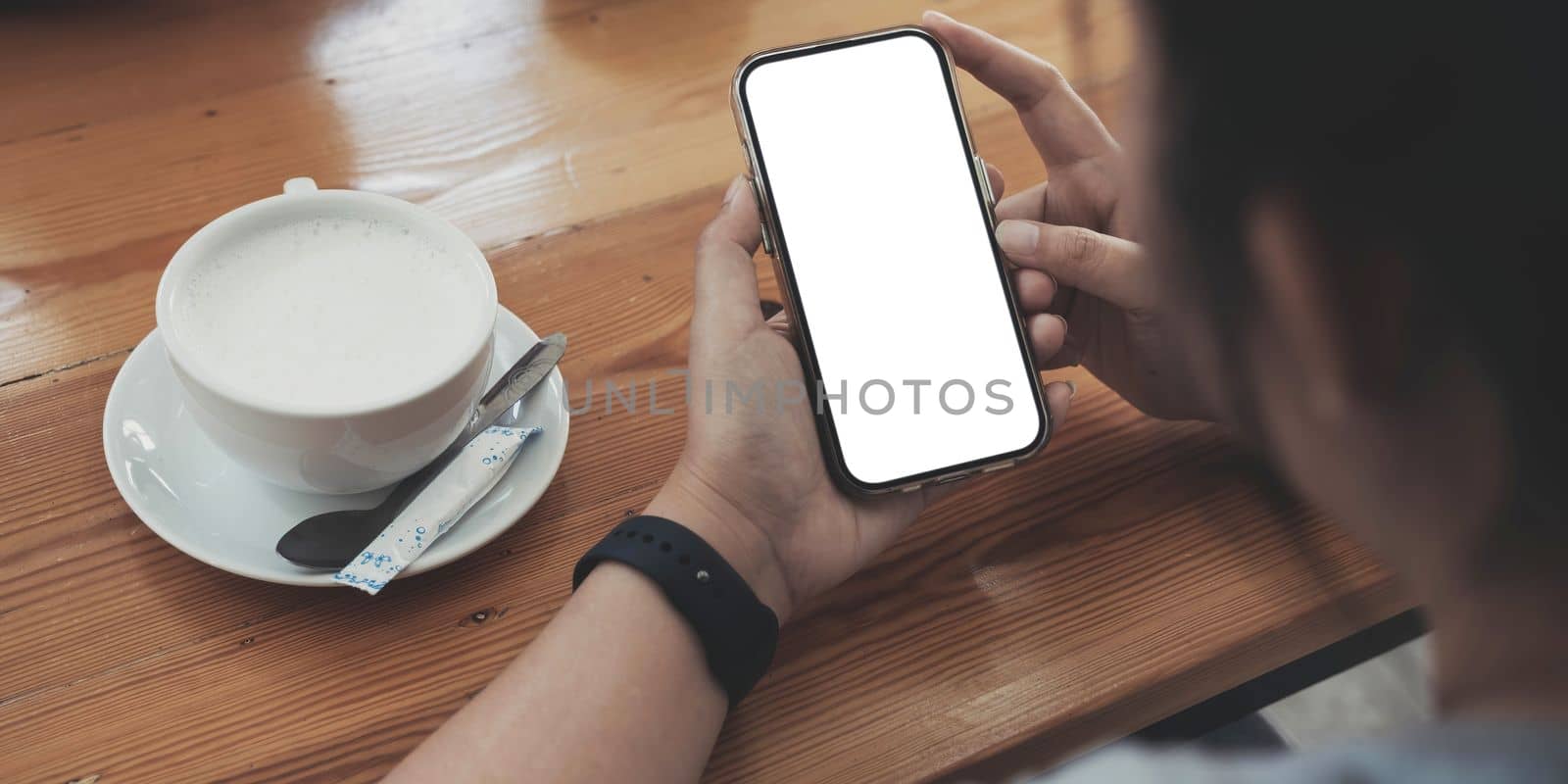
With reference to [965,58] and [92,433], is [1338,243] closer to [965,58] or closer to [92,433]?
[965,58]

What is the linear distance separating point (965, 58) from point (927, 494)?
27cm

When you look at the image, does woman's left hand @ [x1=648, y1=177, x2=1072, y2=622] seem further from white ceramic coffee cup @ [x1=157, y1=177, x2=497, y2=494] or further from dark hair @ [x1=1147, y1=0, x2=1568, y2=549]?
dark hair @ [x1=1147, y1=0, x2=1568, y2=549]

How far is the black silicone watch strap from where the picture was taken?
1.61ft

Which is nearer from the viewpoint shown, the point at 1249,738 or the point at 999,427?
the point at 999,427

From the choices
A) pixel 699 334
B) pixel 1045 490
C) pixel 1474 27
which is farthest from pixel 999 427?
pixel 1474 27

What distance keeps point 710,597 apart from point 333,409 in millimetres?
179

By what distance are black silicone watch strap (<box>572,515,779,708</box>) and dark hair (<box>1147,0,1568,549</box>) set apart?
0.31 metres

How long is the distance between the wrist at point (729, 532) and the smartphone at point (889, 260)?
58 millimetres

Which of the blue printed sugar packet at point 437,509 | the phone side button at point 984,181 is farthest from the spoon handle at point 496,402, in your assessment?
the phone side button at point 984,181

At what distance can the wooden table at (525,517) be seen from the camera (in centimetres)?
50

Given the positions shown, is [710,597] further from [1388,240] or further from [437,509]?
[1388,240]

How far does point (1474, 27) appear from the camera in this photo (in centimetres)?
20

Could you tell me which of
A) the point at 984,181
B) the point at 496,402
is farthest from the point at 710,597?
the point at 984,181

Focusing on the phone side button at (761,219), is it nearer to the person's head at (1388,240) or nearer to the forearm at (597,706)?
the forearm at (597,706)
